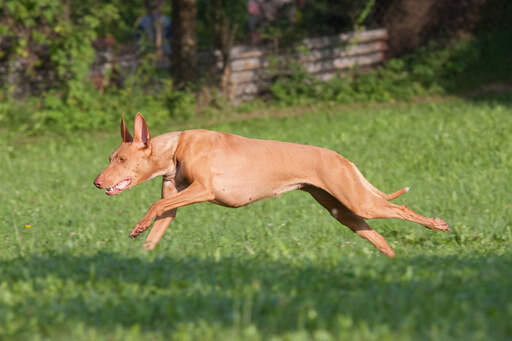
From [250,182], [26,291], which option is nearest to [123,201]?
[250,182]

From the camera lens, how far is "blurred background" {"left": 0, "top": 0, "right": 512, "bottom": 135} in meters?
18.1

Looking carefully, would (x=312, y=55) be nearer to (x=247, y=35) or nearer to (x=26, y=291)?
(x=247, y=35)

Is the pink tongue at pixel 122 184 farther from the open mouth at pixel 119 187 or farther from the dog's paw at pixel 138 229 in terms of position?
the dog's paw at pixel 138 229

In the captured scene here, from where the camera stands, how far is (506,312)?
4277 millimetres

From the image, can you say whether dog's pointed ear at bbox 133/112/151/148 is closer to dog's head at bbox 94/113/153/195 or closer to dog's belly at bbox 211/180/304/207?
dog's head at bbox 94/113/153/195

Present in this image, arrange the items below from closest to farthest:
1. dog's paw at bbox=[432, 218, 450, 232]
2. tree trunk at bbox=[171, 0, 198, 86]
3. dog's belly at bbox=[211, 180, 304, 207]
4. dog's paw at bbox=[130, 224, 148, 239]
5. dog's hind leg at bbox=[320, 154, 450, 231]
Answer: dog's paw at bbox=[130, 224, 148, 239] → dog's belly at bbox=[211, 180, 304, 207] → dog's hind leg at bbox=[320, 154, 450, 231] → dog's paw at bbox=[432, 218, 450, 232] → tree trunk at bbox=[171, 0, 198, 86]

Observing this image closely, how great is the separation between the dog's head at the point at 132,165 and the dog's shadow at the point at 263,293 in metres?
1.33

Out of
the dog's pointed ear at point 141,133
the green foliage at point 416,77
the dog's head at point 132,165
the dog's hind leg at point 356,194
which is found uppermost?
the dog's pointed ear at point 141,133

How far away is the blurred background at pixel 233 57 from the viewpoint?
59.4 feet

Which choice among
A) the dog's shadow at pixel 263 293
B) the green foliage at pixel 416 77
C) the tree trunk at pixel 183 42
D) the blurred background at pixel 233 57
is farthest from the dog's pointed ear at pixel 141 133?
the green foliage at pixel 416 77

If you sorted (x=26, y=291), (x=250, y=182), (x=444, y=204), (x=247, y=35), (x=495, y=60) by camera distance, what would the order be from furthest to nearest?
(x=247, y=35), (x=495, y=60), (x=444, y=204), (x=250, y=182), (x=26, y=291)

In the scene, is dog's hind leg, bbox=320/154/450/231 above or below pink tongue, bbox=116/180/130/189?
below

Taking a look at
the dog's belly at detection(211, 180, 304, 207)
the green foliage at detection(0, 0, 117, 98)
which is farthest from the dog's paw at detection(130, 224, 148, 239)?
the green foliage at detection(0, 0, 117, 98)

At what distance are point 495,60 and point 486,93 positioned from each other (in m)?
1.86
